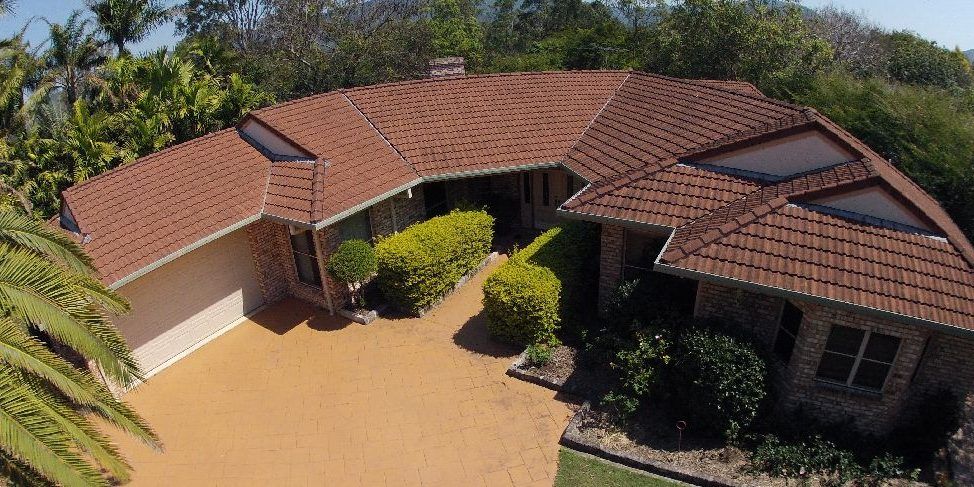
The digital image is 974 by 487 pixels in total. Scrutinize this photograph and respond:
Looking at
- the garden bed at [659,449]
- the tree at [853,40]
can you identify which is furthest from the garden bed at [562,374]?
the tree at [853,40]

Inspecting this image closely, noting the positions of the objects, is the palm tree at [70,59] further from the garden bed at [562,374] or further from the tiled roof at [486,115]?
the garden bed at [562,374]

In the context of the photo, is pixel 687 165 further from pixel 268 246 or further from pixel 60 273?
pixel 60 273

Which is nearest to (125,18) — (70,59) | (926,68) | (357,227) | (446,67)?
(70,59)

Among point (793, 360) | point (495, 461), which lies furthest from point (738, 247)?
point (495, 461)

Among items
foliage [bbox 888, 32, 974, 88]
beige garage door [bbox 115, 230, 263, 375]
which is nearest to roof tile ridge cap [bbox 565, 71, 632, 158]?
beige garage door [bbox 115, 230, 263, 375]

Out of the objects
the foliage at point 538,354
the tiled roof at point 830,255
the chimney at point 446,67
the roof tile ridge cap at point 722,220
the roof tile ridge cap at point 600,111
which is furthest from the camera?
the chimney at point 446,67

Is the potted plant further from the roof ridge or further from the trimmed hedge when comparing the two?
the roof ridge
